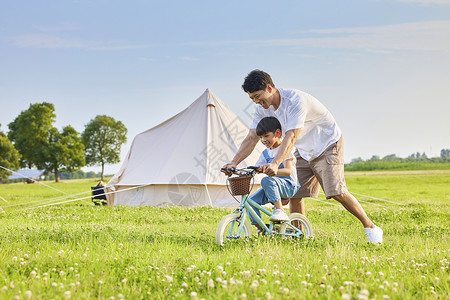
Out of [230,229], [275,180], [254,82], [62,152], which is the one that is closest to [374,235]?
[275,180]

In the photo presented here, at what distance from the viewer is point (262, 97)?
5.16 meters

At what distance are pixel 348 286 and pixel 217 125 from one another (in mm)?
10757

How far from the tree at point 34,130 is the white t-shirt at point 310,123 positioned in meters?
53.0

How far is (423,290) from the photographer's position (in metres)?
3.46

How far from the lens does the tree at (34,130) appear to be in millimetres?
53594

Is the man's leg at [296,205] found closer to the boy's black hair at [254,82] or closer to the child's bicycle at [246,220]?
the child's bicycle at [246,220]

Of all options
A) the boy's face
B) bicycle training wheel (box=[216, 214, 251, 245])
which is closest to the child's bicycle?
bicycle training wheel (box=[216, 214, 251, 245])

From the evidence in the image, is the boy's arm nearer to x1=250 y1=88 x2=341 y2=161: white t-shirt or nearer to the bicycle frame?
x1=250 y1=88 x2=341 y2=161: white t-shirt

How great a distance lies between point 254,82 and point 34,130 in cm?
5373

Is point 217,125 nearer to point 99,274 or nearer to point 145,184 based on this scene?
point 145,184

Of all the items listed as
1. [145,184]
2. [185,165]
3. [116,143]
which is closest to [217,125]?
[185,165]

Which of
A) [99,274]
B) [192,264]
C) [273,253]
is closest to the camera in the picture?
[99,274]

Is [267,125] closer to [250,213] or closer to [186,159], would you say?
[250,213]

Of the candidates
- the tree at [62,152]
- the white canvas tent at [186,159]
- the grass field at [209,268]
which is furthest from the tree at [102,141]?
the grass field at [209,268]
